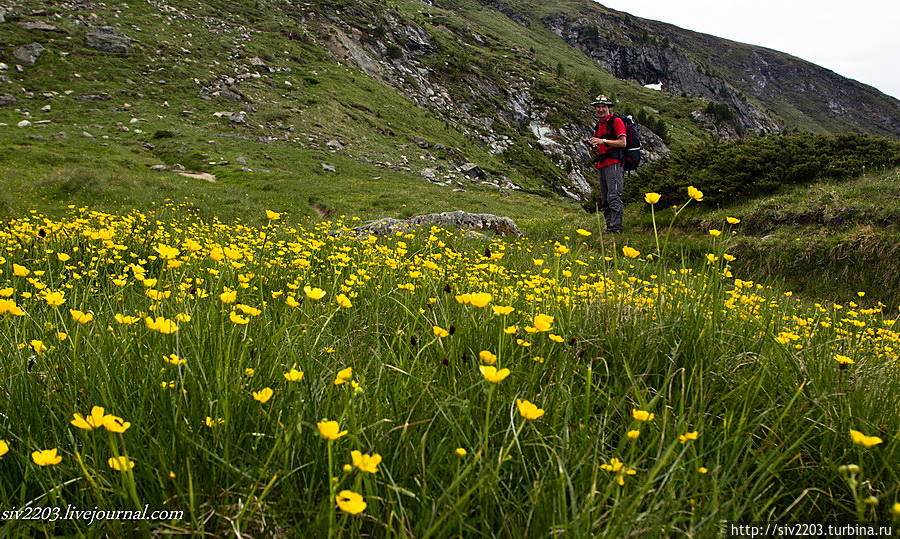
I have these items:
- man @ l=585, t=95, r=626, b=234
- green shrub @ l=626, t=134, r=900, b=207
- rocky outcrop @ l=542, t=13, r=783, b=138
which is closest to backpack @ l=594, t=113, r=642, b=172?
man @ l=585, t=95, r=626, b=234

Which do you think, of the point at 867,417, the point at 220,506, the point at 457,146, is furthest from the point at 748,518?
the point at 457,146

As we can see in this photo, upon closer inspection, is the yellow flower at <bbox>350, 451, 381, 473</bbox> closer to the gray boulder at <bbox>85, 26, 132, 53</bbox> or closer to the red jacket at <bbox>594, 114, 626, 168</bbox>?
the red jacket at <bbox>594, 114, 626, 168</bbox>

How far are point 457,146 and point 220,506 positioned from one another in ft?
166

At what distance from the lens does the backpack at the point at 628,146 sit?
1001 cm

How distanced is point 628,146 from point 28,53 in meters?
45.7

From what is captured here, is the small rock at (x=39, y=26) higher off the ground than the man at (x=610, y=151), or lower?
lower

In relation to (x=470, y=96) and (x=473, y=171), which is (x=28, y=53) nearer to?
(x=473, y=171)

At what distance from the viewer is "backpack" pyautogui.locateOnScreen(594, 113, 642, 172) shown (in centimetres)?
1001

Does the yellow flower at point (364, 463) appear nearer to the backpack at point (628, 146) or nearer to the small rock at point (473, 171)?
the backpack at point (628, 146)

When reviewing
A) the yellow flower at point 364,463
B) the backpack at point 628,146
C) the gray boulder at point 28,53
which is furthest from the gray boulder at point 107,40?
the yellow flower at point 364,463

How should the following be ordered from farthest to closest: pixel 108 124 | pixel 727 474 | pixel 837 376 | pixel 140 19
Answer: pixel 140 19 < pixel 108 124 < pixel 837 376 < pixel 727 474

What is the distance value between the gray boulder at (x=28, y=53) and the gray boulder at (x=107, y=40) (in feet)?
12.5

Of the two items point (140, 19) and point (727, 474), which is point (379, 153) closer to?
point (140, 19)

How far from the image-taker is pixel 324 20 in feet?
201
